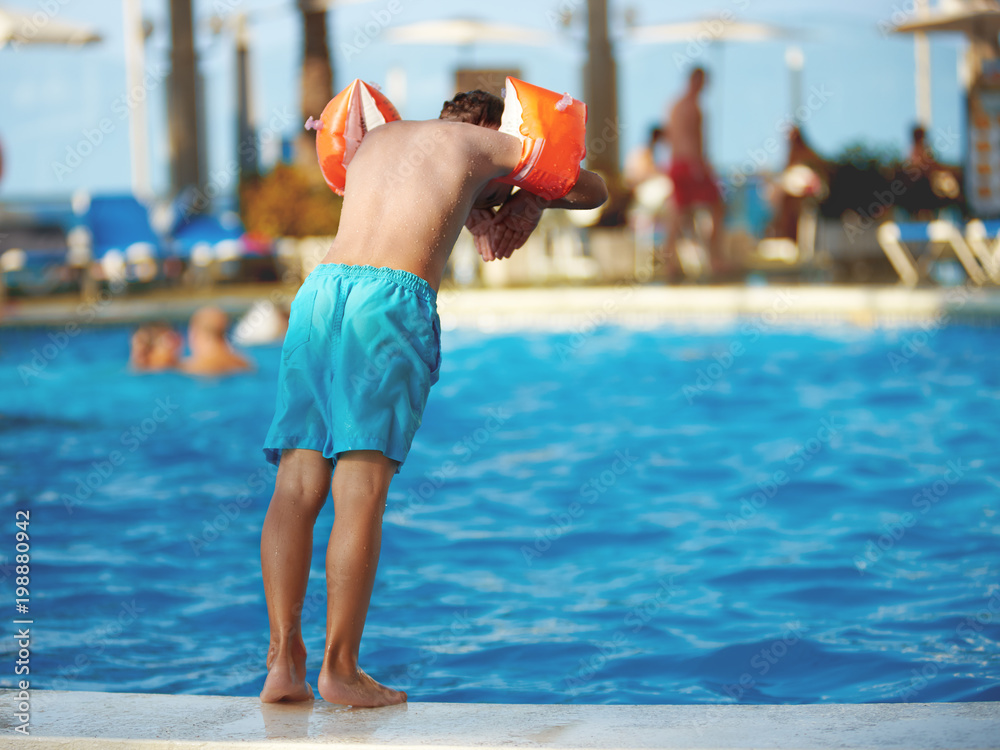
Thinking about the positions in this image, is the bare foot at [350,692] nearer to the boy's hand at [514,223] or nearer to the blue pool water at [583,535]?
the blue pool water at [583,535]

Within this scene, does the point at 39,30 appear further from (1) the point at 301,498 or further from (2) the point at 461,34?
(1) the point at 301,498

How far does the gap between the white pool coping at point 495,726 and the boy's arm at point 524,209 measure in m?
0.98

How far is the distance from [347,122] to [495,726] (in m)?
1.27

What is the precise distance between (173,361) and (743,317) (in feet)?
15.2

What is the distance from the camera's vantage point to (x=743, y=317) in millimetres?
9797

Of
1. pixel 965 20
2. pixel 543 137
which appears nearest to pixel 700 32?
pixel 965 20

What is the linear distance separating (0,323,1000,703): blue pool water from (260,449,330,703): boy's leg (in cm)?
63

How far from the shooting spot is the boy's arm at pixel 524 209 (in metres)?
2.46

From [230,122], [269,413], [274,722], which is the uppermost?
[230,122]

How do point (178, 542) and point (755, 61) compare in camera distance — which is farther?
point (755, 61)

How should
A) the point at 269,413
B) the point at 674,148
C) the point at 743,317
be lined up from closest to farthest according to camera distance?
the point at 269,413, the point at 743,317, the point at 674,148

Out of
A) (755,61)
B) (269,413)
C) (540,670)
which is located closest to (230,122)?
(755,61)

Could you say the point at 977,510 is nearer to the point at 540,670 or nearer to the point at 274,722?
the point at 540,670

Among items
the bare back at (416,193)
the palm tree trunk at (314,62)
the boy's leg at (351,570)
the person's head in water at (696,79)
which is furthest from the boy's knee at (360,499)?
the palm tree trunk at (314,62)
